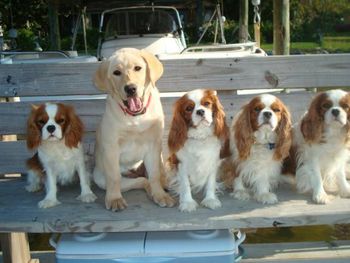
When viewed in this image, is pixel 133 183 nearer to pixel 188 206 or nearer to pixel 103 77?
pixel 188 206

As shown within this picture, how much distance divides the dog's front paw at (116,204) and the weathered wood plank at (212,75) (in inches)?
41.9

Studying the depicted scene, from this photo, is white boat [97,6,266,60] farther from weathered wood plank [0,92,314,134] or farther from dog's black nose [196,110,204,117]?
dog's black nose [196,110,204,117]

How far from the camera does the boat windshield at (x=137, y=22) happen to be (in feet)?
22.5

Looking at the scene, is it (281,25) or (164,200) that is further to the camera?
(281,25)

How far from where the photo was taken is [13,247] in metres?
3.26

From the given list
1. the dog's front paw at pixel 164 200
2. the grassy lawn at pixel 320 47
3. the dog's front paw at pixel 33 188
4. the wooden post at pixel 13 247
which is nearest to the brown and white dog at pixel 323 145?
the dog's front paw at pixel 164 200

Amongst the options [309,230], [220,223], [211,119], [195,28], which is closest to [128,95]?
[211,119]

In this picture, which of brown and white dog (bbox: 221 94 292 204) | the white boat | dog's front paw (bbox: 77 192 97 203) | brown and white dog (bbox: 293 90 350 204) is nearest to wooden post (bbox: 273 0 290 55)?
the white boat

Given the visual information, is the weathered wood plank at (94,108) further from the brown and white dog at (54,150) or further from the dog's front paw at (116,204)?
the dog's front paw at (116,204)

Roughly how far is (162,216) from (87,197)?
0.62 metres

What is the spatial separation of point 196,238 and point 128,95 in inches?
39.0

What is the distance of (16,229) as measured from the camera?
2.71 metres

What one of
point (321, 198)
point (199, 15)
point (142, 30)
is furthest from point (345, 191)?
point (199, 15)

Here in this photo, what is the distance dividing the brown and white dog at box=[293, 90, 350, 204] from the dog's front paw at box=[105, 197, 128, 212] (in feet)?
4.02
